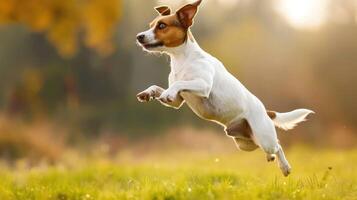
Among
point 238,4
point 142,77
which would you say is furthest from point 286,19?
point 142,77

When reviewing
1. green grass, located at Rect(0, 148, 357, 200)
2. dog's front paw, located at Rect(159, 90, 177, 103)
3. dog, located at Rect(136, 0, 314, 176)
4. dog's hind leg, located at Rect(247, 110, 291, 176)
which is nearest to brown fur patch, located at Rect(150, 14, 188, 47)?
dog, located at Rect(136, 0, 314, 176)

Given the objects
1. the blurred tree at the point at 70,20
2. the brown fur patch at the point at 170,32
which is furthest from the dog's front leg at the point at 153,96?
the blurred tree at the point at 70,20

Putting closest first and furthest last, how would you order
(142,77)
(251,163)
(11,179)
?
1. (11,179)
2. (251,163)
3. (142,77)

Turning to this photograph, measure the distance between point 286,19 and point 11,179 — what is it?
1209 centimetres

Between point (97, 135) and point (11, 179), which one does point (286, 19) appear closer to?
point (97, 135)

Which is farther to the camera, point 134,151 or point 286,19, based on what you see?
point 286,19

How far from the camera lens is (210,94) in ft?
17.3

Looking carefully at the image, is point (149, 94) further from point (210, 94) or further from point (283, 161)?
Answer: point (283, 161)

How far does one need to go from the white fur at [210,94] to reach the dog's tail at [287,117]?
48 cm

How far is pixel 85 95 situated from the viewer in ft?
67.4

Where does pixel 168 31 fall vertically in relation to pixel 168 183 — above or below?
above

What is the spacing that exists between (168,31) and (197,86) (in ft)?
1.75

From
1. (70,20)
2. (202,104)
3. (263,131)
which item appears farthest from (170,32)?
(70,20)

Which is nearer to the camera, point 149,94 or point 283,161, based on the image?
point 149,94
